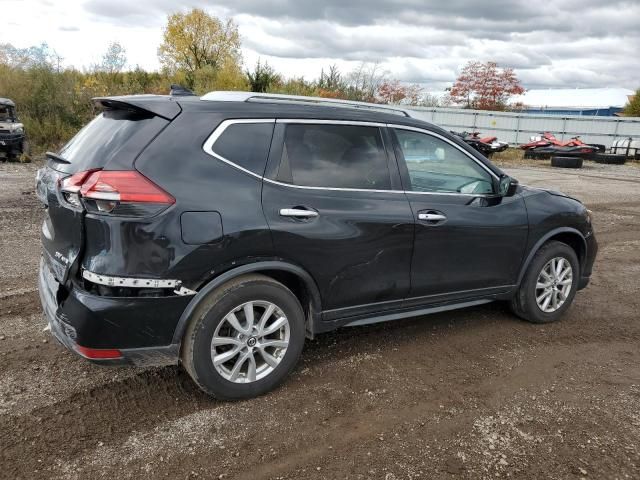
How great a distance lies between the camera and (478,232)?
13.6 ft

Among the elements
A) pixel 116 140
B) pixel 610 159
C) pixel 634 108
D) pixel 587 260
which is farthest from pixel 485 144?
pixel 634 108

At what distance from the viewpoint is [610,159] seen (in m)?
24.6

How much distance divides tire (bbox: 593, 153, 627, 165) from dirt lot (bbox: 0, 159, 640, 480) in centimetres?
2281

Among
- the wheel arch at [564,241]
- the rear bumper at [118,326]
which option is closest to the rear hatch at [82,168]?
the rear bumper at [118,326]

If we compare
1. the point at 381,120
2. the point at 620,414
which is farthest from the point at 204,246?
the point at 620,414

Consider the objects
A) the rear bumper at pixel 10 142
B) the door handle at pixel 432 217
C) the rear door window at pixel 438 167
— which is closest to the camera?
the door handle at pixel 432 217

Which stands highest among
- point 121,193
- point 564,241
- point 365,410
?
point 121,193

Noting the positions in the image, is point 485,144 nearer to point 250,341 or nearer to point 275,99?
point 275,99

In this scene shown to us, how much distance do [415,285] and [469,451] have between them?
1.29 metres

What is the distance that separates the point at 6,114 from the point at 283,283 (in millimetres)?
15796

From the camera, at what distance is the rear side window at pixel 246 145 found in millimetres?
3188

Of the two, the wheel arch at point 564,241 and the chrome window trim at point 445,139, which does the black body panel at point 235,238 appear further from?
the wheel arch at point 564,241

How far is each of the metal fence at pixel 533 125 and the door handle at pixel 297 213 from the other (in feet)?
94.1

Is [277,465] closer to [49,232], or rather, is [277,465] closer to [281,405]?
[281,405]
